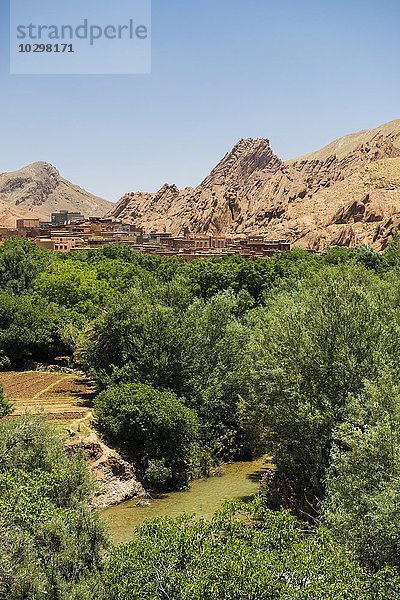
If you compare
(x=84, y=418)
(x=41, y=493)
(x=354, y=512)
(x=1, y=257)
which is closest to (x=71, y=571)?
(x=41, y=493)

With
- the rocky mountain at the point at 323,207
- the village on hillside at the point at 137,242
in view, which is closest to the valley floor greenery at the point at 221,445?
the village on hillside at the point at 137,242

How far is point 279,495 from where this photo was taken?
21.4m

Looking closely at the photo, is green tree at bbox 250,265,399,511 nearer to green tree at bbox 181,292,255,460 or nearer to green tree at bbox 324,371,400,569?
green tree at bbox 324,371,400,569

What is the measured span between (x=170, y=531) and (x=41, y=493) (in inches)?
157

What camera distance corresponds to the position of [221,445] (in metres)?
28.6

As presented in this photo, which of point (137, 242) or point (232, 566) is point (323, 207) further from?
point (232, 566)

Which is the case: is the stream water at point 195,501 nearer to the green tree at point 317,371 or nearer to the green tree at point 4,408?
the green tree at point 317,371

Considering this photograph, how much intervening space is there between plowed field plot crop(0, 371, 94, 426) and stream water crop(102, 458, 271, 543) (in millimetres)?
5649

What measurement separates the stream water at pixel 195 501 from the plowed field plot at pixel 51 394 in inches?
222

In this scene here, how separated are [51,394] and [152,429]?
34.8 feet

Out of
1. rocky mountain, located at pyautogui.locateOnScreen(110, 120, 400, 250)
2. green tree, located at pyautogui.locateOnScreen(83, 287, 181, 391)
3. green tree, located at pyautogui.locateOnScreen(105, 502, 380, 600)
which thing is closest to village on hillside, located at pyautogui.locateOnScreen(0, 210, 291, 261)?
rocky mountain, located at pyautogui.locateOnScreen(110, 120, 400, 250)

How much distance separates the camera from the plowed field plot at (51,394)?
28734 mm

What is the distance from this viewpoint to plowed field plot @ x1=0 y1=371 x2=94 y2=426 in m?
28.7

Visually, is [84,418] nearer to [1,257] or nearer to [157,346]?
[157,346]
